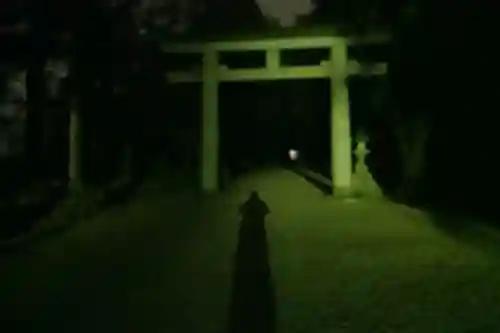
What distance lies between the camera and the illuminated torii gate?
1964 centimetres

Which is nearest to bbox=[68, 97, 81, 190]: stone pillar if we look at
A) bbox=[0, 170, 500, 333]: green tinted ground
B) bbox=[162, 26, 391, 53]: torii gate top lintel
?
bbox=[0, 170, 500, 333]: green tinted ground

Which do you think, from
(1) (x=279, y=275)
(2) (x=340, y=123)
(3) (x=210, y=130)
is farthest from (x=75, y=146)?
(1) (x=279, y=275)

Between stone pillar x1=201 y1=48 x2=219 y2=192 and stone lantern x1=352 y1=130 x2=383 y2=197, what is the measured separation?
3187 mm

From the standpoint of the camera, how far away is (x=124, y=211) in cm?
1641

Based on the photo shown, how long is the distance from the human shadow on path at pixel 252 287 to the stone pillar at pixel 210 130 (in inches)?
274

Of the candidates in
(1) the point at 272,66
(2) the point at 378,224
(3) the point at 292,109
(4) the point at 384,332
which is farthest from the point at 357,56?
(4) the point at 384,332

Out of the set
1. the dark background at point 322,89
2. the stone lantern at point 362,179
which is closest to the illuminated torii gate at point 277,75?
the stone lantern at point 362,179

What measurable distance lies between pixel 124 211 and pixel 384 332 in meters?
10.4

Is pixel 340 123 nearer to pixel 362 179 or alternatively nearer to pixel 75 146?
pixel 362 179

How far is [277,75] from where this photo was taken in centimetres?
2008

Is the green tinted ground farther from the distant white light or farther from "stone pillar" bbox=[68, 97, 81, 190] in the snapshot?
the distant white light

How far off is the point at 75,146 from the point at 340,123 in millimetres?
5663

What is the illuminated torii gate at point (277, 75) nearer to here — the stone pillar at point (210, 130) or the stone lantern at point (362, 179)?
the stone pillar at point (210, 130)

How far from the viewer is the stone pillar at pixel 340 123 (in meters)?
19.6
